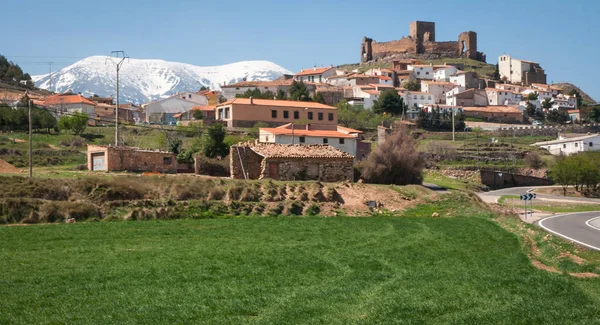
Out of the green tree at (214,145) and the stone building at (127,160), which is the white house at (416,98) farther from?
the stone building at (127,160)

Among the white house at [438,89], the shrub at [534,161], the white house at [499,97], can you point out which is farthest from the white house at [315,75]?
the shrub at [534,161]

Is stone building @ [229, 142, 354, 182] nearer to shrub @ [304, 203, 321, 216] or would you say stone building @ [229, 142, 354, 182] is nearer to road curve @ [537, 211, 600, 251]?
shrub @ [304, 203, 321, 216]

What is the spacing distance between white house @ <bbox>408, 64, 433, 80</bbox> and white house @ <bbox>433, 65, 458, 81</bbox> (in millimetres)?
1042

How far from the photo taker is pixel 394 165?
1638 inches

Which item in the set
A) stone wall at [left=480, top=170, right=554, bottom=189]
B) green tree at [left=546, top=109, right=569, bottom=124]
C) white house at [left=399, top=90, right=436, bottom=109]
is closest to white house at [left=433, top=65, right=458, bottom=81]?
white house at [left=399, top=90, right=436, bottom=109]

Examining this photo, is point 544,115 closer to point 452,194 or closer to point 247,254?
point 452,194

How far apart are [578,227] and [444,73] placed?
355 ft

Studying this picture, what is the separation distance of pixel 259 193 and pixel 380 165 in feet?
43.8

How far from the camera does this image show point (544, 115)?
114 meters

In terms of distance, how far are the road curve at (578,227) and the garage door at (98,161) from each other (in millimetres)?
20562

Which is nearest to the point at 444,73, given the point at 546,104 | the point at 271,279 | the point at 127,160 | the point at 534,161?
the point at 546,104

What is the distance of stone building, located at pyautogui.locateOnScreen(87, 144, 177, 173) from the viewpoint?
35125 millimetres

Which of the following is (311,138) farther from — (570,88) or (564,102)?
(570,88)

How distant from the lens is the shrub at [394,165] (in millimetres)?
40312
